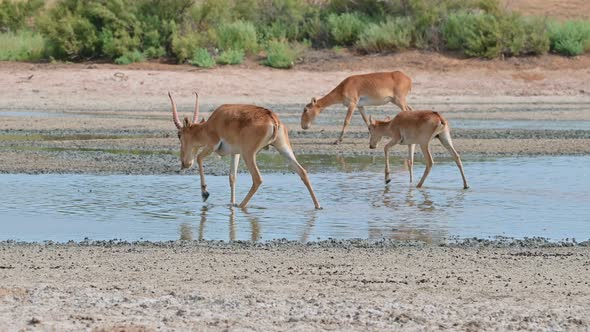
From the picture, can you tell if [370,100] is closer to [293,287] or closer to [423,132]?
[423,132]

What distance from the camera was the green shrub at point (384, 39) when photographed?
3538cm

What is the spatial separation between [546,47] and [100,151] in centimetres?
1867

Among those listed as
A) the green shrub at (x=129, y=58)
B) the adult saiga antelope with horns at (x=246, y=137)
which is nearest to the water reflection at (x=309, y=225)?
the adult saiga antelope with horns at (x=246, y=137)

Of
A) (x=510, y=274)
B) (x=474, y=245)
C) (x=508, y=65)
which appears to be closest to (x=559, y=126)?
(x=508, y=65)

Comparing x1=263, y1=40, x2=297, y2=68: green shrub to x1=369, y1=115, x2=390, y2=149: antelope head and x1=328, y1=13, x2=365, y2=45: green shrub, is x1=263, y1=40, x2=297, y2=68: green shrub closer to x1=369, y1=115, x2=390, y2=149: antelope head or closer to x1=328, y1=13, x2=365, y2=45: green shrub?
x1=328, y1=13, x2=365, y2=45: green shrub

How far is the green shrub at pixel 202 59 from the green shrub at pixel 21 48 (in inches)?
192

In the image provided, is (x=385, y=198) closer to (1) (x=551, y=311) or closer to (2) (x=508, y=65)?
(1) (x=551, y=311)

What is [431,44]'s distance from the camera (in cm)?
3581

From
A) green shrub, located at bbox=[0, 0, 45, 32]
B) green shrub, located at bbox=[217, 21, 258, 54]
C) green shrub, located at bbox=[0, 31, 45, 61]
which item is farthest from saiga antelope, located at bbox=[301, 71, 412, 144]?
green shrub, located at bbox=[0, 0, 45, 32]

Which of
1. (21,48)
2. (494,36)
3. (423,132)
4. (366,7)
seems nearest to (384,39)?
(494,36)

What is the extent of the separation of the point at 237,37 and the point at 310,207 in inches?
881

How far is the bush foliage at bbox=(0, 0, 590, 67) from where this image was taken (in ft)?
114

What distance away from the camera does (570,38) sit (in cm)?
3534

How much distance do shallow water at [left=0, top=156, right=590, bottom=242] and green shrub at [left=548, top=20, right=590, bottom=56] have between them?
17.6 m
